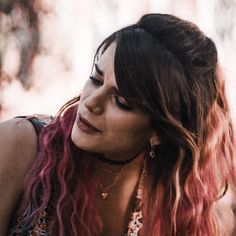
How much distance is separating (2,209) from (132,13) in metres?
1.45

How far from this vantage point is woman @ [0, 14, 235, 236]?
109 cm

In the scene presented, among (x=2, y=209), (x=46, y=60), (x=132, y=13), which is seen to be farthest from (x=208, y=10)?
(x=2, y=209)

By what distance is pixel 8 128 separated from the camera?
109 centimetres

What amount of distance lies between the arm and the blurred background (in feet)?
3.14

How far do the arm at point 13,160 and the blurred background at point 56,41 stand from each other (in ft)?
3.14

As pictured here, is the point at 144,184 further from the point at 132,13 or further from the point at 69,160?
the point at 132,13

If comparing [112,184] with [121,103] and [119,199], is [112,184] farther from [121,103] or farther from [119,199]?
[121,103]

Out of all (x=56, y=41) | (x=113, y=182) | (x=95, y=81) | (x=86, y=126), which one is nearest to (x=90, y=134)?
(x=86, y=126)

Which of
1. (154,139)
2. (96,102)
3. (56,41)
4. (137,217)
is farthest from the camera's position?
(56,41)

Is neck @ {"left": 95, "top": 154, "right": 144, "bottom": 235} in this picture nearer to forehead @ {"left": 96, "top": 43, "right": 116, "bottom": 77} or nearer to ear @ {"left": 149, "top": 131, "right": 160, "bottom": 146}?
ear @ {"left": 149, "top": 131, "right": 160, "bottom": 146}

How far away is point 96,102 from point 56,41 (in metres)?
1.20

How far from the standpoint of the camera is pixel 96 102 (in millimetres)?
1092

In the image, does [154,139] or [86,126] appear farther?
[154,139]

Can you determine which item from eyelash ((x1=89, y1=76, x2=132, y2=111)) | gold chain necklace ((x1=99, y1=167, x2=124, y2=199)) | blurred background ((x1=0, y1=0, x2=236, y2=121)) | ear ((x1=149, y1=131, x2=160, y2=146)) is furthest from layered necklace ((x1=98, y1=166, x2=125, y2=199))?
blurred background ((x1=0, y1=0, x2=236, y2=121))
